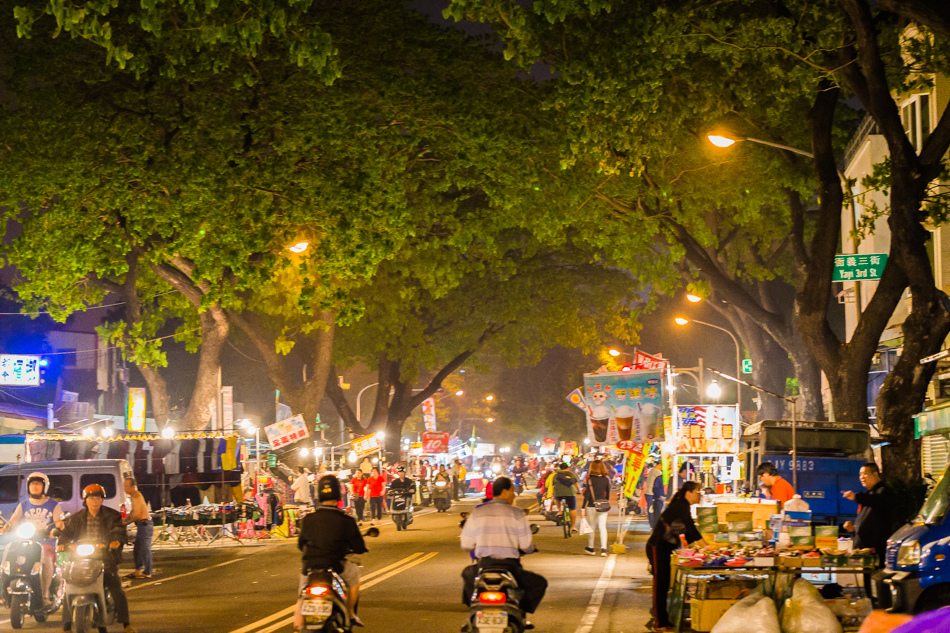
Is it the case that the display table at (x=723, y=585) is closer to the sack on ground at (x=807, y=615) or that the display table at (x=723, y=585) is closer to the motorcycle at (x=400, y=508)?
the sack on ground at (x=807, y=615)

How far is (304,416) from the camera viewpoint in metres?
34.3

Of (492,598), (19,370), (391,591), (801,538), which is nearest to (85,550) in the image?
(492,598)

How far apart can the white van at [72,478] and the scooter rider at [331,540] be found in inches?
509

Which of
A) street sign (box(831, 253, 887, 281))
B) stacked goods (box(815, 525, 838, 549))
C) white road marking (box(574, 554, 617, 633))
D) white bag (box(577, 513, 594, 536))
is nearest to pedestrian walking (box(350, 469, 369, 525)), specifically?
white bag (box(577, 513, 594, 536))

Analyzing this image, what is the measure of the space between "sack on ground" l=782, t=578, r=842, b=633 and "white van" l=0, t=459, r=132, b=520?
15.1 meters

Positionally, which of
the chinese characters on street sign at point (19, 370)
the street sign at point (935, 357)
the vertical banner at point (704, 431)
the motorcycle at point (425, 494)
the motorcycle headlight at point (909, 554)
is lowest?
the motorcycle at point (425, 494)

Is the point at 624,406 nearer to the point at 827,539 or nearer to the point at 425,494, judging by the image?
the point at 827,539

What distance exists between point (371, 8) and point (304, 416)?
14.0 meters

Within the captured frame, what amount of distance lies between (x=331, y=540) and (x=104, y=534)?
11.0ft

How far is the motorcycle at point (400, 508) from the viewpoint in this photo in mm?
31875

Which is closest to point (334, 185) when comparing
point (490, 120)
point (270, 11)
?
point (490, 120)

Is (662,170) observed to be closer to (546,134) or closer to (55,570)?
(546,134)

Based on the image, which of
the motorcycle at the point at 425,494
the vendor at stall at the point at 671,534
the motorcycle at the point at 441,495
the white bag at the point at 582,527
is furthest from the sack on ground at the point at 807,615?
the motorcycle at the point at 425,494

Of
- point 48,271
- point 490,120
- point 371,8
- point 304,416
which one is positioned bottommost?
point 304,416
